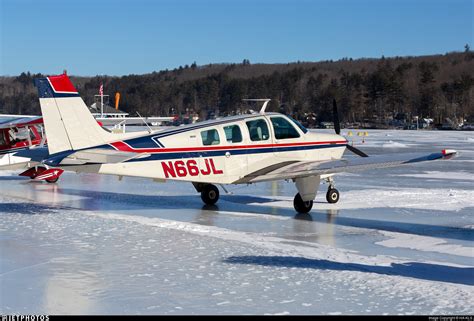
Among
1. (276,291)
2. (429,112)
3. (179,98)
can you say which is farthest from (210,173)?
(179,98)

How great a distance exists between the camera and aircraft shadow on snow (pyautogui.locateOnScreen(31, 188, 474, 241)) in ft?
35.1

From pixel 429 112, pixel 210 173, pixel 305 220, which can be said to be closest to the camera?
pixel 305 220

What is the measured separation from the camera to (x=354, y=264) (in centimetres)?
820

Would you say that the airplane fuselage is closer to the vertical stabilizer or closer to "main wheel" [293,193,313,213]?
the vertical stabilizer

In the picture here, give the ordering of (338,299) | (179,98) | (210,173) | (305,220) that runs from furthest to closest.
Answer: (179,98) < (210,173) < (305,220) < (338,299)

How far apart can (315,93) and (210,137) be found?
374 ft

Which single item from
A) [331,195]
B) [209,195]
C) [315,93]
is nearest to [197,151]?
[209,195]

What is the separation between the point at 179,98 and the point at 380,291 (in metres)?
142

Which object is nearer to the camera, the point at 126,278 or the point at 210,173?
the point at 126,278

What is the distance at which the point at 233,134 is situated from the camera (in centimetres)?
1292

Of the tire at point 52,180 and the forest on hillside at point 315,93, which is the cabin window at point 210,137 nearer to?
the tire at point 52,180

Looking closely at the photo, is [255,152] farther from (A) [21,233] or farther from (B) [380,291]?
(B) [380,291]

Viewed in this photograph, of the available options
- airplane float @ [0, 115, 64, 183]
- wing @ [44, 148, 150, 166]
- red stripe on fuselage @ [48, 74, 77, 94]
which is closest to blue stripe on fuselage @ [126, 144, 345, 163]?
wing @ [44, 148, 150, 166]

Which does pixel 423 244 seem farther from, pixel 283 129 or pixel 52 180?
A: pixel 52 180
